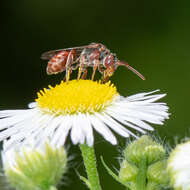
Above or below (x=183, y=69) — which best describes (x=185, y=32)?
above

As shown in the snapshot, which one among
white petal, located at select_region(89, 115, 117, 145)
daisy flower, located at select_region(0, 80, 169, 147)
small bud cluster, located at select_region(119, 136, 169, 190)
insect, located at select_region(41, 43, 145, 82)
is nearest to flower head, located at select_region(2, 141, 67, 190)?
daisy flower, located at select_region(0, 80, 169, 147)

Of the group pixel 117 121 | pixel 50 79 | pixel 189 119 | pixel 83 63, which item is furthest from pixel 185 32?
pixel 117 121

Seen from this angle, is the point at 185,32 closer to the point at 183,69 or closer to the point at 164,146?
the point at 183,69

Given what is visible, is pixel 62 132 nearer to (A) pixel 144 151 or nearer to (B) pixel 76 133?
(B) pixel 76 133

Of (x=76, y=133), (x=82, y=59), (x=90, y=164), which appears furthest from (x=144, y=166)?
(x=82, y=59)

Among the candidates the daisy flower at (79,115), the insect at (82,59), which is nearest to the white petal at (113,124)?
the daisy flower at (79,115)

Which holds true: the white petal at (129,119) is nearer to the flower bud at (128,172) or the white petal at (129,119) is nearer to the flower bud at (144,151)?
the flower bud at (144,151)

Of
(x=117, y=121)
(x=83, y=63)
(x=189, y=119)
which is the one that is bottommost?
(x=189, y=119)

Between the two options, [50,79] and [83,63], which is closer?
[83,63]
